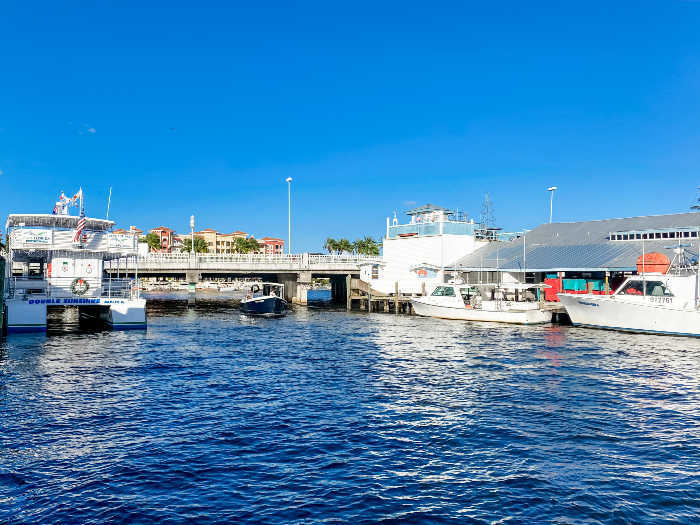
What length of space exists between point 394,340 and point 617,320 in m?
22.4

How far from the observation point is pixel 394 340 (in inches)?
1833

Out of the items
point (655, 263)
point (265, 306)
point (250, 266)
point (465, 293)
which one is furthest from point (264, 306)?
point (655, 263)

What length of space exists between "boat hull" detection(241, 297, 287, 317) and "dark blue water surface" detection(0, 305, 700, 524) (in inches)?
1245

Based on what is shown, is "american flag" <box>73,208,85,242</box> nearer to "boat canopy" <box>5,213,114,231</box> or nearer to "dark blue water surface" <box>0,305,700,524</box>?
"boat canopy" <box>5,213,114,231</box>

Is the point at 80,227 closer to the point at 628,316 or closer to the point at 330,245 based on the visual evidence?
the point at 628,316

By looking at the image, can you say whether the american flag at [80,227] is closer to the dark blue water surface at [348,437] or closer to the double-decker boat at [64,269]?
the double-decker boat at [64,269]

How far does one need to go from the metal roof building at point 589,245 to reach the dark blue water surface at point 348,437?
28.9 meters

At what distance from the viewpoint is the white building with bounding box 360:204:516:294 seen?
84312 millimetres

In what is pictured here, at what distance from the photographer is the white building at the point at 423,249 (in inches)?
3319

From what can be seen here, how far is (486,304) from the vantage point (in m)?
60.9

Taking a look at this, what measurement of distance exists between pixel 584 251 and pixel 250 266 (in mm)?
50066

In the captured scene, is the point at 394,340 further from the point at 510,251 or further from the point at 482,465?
the point at 510,251

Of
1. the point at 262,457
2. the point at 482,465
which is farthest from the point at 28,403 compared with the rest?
the point at 482,465

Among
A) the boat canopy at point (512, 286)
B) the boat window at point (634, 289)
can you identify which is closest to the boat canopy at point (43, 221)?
the boat canopy at point (512, 286)
